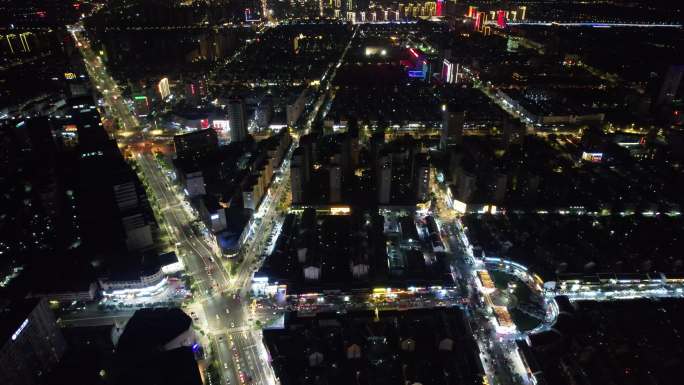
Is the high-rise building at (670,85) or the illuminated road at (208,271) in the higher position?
the high-rise building at (670,85)

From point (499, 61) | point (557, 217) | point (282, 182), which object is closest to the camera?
point (557, 217)

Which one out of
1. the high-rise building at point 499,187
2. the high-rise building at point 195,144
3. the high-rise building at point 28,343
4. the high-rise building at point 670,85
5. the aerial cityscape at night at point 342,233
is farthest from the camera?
the high-rise building at point 670,85

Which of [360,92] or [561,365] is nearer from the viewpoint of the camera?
[561,365]

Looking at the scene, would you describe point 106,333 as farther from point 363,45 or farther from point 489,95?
point 363,45

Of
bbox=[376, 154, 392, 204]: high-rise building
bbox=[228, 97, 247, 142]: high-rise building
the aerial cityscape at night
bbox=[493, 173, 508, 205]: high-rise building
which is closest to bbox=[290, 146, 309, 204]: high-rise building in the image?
the aerial cityscape at night

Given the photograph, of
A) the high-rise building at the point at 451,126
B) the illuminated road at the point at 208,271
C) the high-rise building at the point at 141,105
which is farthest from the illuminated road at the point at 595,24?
the illuminated road at the point at 208,271

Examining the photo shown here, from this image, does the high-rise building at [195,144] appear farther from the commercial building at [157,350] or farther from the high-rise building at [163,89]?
the commercial building at [157,350]

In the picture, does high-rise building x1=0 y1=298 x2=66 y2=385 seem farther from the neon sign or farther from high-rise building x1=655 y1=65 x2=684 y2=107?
high-rise building x1=655 y1=65 x2=684 y2=107

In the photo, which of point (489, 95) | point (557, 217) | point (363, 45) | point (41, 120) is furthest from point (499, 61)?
point (41, 120)
